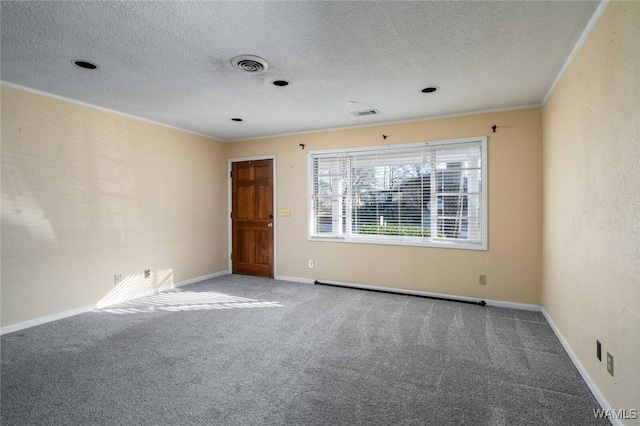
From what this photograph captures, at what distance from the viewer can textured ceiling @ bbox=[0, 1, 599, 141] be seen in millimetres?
2004

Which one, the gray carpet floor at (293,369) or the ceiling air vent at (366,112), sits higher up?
the ceiling air vent at (366,112)

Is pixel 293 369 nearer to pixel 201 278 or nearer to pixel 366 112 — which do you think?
pixel 366 112

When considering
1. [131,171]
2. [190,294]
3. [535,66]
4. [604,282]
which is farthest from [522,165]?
[131,171]

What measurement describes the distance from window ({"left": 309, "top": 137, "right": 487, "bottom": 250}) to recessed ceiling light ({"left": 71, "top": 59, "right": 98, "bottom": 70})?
3.13 m

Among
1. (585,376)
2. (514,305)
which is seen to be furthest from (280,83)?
(514,305)

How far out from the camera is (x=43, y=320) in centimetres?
345

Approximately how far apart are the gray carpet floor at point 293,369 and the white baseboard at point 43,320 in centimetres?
11

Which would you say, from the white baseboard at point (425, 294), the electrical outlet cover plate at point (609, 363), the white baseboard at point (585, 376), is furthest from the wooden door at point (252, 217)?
the electrical outlet cover plate at point (609, 363)

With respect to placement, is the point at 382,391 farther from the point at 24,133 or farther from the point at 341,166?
the point at 24,133

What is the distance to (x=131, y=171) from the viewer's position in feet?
14.4

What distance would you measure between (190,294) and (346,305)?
2.38m

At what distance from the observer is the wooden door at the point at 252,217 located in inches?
222

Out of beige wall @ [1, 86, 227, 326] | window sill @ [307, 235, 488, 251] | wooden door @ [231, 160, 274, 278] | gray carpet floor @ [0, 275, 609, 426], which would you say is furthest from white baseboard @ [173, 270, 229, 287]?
window sill @ [307, 235, 488, 251]

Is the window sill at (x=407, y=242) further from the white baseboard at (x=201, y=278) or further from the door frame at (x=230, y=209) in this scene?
the white baseboard at (x=201, y=278)
